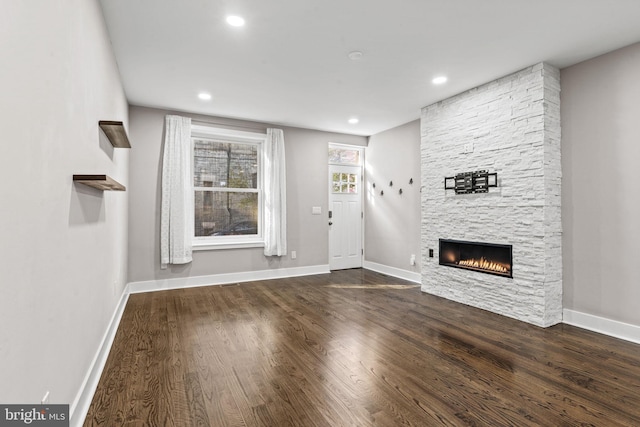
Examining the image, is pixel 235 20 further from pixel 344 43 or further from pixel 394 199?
pixel 394 199

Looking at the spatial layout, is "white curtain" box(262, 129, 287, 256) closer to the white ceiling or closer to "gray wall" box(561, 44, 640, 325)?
the white ceiling

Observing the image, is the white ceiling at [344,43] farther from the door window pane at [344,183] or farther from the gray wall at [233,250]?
the door window pane at [344,183]

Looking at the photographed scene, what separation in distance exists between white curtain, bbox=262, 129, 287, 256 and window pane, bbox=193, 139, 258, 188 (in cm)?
26

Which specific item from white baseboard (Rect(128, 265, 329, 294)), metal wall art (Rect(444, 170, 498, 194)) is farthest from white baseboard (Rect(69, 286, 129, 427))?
metal wall art (Rect(444, 170, 498, 194))

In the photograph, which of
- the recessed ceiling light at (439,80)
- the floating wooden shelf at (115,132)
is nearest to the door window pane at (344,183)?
the recessed ceiling light at (439,80)

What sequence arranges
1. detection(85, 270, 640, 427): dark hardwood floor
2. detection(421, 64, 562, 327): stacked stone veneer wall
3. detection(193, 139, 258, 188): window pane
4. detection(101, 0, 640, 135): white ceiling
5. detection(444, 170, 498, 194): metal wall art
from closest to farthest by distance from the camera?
1. detection(85, 270, 640, 427): dark hardwood floor
2. detection(101, 0, 640, 135): white ceiling
3. detection(421, 64, 562, 327): stacked stone veneer wall
4. detection(444, 170, 498, 194): metal wall art
5. detection(193, 139, 258, 188): window pane

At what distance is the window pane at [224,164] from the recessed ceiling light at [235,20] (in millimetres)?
2918

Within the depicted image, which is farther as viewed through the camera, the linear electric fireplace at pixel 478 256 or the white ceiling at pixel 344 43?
the linear electric fireplace at pixel 478 256

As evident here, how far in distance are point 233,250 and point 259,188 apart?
3.82ft

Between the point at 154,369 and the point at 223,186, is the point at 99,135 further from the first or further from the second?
the point at 223,186

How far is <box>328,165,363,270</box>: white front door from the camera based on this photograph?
634cm

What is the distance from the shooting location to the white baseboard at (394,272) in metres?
5.32

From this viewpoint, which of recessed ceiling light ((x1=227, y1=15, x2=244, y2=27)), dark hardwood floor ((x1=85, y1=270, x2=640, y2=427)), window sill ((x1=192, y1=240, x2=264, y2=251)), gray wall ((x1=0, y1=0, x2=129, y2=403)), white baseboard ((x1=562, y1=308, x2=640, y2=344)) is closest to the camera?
gray wall ((x1=0, y1=0, x2=129, y2=403))

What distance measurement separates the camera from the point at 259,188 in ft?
18.6
